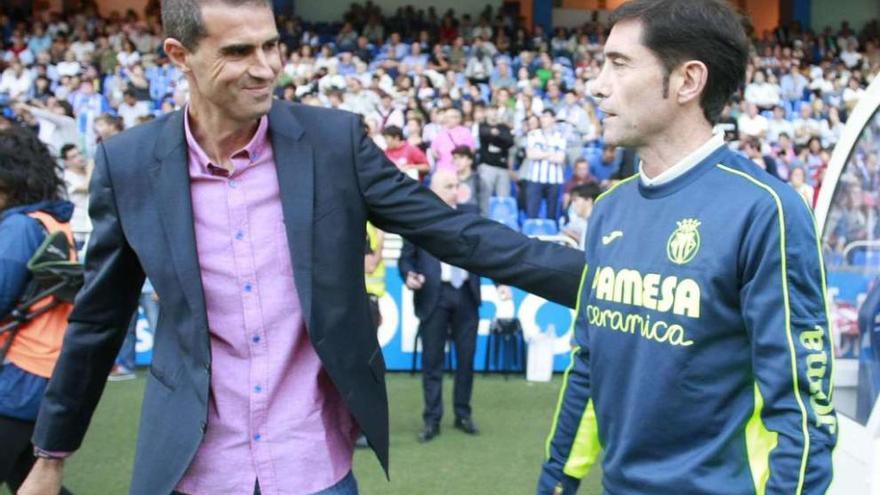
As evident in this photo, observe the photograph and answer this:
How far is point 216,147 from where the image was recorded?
2.60 metres

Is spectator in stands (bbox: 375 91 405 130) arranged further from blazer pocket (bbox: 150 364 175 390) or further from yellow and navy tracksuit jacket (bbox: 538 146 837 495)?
yellow and navy tracksuit jacket (bbox: 538 146 837 495)

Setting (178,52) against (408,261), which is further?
(408,261)

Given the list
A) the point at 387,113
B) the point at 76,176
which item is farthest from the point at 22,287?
the point at 387,113

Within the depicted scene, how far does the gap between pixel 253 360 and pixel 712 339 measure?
104cm

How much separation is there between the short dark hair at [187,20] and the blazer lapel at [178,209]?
0.22m

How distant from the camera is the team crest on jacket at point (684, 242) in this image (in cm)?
217

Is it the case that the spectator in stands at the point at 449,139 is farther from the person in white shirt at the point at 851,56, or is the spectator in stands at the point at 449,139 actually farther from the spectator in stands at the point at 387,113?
the person in white shirt at the point at 851,56

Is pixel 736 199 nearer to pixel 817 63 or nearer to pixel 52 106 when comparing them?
pixel 52 106

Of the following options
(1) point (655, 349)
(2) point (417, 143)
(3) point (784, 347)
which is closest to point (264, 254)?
(1) point (655, 349)

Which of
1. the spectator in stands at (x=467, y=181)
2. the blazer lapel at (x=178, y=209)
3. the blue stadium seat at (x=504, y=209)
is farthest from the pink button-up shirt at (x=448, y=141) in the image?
the blazer lapel at (x=178, y=209)

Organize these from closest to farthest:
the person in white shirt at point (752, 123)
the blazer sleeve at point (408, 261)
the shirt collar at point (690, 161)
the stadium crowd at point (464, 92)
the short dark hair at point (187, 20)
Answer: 1. the shirt collar at point (690, 161)
2. the short dark hair at point (187, 20)
3. the blazer sleeve at point (408, 261)
4. the stadium crowd at point (464, 92)
5. the person in white shirt at point (752, 123)

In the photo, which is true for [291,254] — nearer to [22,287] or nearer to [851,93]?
[22,287]

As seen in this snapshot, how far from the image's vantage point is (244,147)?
259 centimetres

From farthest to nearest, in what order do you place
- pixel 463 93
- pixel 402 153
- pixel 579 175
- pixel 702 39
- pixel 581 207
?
pixel 463 93 < pixel 579 175 < pixel 402 153 < pixel 581 207 < pixel 702 39
